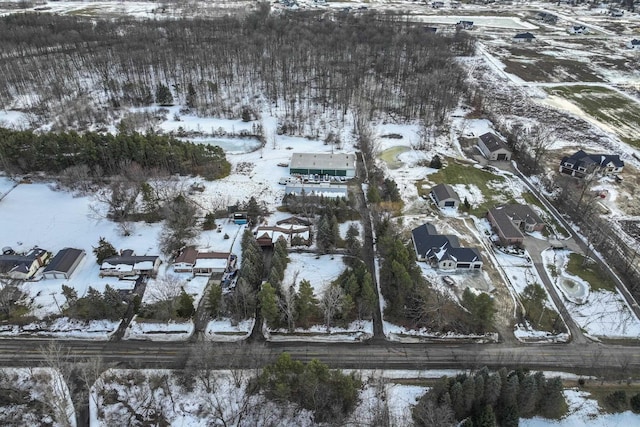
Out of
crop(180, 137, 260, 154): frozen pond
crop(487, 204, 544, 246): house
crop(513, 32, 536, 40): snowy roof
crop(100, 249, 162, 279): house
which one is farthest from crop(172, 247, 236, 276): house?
crop(513, 32, 536, 40): snowy roof

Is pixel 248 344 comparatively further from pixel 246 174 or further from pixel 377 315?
pixel 246 174

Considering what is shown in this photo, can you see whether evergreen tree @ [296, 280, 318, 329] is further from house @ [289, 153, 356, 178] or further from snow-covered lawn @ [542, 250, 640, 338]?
house @ [289, 153, 356, 178]

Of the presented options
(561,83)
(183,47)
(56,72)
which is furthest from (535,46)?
(56,72)

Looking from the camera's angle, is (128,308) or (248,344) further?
(128,308)

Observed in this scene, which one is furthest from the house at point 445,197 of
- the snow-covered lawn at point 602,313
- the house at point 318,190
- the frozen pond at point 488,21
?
the frozen pond at point 488,21

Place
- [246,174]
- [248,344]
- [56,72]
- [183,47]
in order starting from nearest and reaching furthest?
1. [248,344]
2. [246,174]
3. [56,72]
4. [183,47]

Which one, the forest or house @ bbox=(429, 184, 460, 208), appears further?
the forest

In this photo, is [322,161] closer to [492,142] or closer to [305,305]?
[492,142]
